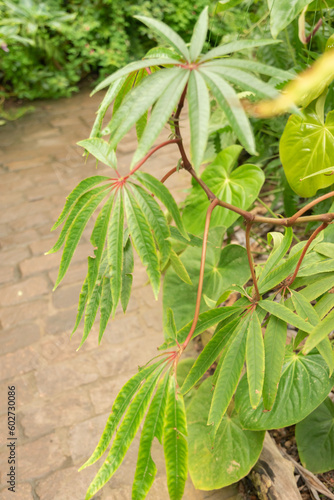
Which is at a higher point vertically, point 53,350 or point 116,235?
point 116,235

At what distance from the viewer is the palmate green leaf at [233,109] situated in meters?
0.67

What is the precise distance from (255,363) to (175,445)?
223 millimetres

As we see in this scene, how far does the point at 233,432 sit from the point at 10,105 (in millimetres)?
3600

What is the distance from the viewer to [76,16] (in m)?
4.44

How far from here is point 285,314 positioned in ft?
→ 3.30

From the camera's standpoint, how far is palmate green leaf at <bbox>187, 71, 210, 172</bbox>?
Result: 675 millimetres

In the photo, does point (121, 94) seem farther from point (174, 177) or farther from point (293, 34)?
point (174, 177)

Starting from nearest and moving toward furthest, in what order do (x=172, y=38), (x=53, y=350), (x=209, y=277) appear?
(x=172, y=38), (x=209, y=277), (x=53, y=350)

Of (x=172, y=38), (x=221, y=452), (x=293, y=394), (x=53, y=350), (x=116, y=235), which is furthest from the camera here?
(x=53, y=350)

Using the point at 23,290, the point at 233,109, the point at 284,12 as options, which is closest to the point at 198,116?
the point at 233,109

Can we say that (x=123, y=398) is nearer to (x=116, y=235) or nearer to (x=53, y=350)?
(x=116, y=235)

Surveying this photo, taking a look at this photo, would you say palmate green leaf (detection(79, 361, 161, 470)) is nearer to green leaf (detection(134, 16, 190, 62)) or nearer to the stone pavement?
green leaf (detection(134, 16, 190, 62))

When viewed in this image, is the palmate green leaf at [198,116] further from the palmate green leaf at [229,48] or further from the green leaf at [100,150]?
the green leaf at [100,150]

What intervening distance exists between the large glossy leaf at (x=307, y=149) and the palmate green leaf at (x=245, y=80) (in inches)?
23.7
